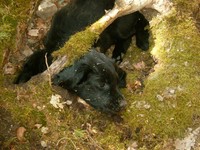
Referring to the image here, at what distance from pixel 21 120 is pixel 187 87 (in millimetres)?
2007

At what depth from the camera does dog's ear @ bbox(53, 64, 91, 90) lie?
462 cm

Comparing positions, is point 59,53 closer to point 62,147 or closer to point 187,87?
point 62,147

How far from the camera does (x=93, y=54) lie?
4680 mm

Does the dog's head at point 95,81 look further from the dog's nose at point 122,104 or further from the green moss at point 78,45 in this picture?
the green moss at point 78,45

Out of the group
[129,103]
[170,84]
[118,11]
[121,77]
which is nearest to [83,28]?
[118,11]

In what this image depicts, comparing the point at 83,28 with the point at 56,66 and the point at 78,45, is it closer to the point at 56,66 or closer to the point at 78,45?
the point at 78,45

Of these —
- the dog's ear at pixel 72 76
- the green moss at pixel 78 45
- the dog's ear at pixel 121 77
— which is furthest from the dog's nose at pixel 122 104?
the green moss at pixel 78 45

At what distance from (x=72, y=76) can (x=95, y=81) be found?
294mm

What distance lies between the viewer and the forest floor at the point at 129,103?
14.4 ft

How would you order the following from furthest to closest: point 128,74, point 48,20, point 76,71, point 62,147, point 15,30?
point 48,20
point 128,74
point 15,30
point 76,71
point 62,147

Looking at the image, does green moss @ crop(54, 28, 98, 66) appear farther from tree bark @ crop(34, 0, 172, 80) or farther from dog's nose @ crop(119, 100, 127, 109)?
dog's nose @ crop(119, 100, 127, 109)

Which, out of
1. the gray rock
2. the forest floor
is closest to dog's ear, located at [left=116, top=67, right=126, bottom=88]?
the forest floor

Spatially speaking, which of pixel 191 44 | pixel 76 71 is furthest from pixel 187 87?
pixel 76 71

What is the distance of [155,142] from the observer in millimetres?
4477
